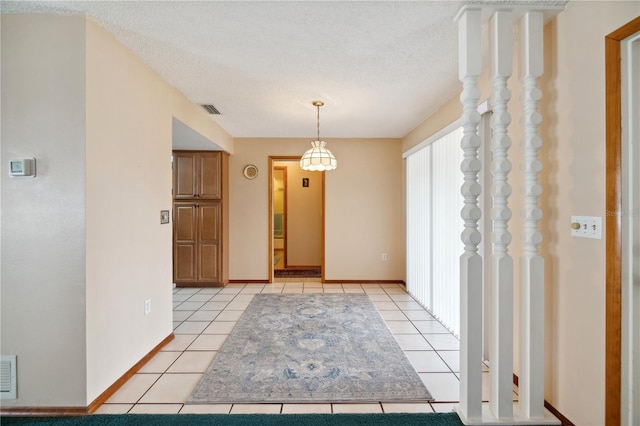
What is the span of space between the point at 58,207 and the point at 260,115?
2.61m

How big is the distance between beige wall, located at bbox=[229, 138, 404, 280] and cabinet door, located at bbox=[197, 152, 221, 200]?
27cm

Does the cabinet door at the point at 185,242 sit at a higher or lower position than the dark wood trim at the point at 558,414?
higher

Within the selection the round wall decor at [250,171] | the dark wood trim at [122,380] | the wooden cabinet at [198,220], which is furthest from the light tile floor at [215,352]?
the round wall decor at [250,171]

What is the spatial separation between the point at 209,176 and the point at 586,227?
4.85 m

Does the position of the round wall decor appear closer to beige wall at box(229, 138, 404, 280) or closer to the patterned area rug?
beige wall at box(229, 138, 404, 280)

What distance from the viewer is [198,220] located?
5.23m

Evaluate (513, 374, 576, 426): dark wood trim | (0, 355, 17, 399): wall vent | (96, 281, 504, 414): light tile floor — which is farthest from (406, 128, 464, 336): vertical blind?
(0, 355, 17, 399): wall vent

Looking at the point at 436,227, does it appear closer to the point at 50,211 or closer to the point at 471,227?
the point at 471,227

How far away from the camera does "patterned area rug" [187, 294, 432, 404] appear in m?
2.18

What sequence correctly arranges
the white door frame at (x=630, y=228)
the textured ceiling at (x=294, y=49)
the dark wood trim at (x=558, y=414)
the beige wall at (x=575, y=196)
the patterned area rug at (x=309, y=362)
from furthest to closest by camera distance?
the patterned area rug at (x=309, y=362) < the textured ceiling at (x=294, y=49) < the dark wood trim at (x=558, y=414) < the beige wall at (x=575, y=196) < the white door frame at (x=630, y=228)

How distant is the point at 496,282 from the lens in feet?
6.15

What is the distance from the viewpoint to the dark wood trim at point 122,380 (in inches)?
79.0

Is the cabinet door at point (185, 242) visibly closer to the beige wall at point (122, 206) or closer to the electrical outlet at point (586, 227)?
the beige wall at point (122, 206)

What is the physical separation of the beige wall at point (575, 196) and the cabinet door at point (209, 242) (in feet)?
14.7
